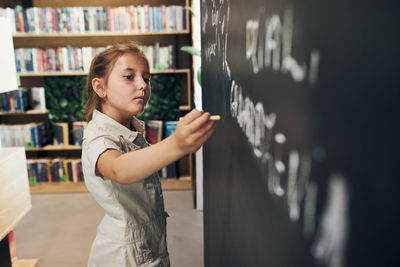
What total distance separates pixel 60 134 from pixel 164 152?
11.4ft

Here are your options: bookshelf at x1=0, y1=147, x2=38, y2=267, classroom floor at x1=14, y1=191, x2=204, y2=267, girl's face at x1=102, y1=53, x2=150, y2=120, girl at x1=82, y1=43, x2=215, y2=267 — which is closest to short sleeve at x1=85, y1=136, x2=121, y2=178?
girl at x1=82, y1=43, x2=215, y2=267

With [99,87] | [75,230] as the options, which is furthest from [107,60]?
[75,230]

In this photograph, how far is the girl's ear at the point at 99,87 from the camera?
119 cm

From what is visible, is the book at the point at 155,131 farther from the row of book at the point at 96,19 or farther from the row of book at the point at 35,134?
the row of book at the point at 96,19

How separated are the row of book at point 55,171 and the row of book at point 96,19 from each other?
1.41 m

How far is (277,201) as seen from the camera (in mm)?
432

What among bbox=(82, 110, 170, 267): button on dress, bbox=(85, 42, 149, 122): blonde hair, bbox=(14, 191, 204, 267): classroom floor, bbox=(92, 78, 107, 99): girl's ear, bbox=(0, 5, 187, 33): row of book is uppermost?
bbox=(0, 5, 187, 33): row of book

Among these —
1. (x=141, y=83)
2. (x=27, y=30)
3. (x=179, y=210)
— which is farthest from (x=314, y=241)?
(x=27, y=30)

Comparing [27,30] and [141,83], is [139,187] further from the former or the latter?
[27,30]

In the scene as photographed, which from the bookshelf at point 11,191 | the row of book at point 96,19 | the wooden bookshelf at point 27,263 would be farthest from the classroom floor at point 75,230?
the row of book at point 96,19

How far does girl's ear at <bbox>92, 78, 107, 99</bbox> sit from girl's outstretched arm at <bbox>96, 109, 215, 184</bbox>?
0.34 m

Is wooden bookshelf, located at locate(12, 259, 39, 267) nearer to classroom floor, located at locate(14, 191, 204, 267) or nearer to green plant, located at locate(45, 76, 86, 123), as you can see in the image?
classroom floor, located at locate(14, 191, 204, 267)

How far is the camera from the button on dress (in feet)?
3.76

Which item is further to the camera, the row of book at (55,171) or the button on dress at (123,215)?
the row of book at (55,171)
